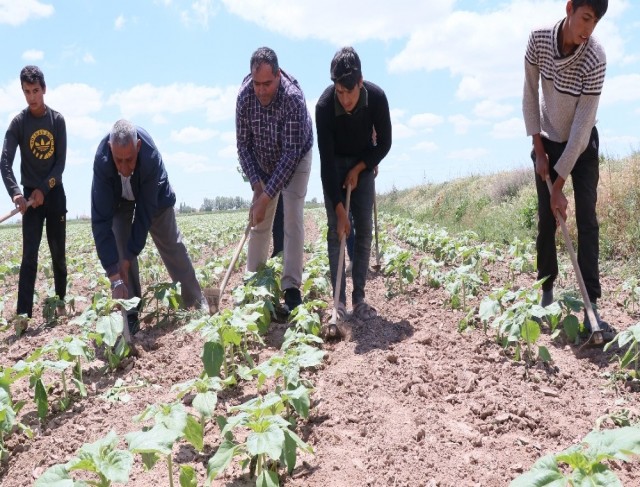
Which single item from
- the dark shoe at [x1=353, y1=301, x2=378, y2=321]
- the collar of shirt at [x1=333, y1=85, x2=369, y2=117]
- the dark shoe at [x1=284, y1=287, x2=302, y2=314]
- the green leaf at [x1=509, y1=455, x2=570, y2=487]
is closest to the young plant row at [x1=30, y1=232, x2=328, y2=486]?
the green leaf at [x1=509, y1=455, x2=570, y2=487]

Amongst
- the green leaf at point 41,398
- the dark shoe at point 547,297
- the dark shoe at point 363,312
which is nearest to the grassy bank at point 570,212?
the dark shoe at point 547,297

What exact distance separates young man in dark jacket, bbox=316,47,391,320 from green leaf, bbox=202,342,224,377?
→ 1452mm

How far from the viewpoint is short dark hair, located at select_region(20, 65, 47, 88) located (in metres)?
5.25

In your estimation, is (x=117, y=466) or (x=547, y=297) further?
(x=547, y=297)

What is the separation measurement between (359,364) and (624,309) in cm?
221

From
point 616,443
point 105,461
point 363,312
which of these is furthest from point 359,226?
point 616,443

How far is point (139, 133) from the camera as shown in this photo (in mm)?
4660

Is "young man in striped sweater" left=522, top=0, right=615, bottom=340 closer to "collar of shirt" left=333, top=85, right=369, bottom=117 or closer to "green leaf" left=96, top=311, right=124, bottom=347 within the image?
"collar of shirt" left=333, top=85, right=369, bottom=117

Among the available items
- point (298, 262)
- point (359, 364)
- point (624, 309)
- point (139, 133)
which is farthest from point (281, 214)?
point (624, 309)

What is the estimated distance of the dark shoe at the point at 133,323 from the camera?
15.8ft

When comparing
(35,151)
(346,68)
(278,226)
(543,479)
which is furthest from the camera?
(278,226)

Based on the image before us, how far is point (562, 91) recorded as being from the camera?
384 centimetres

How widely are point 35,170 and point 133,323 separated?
5.69 feet

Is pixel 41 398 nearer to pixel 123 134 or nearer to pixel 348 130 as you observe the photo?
pixel 123 134
